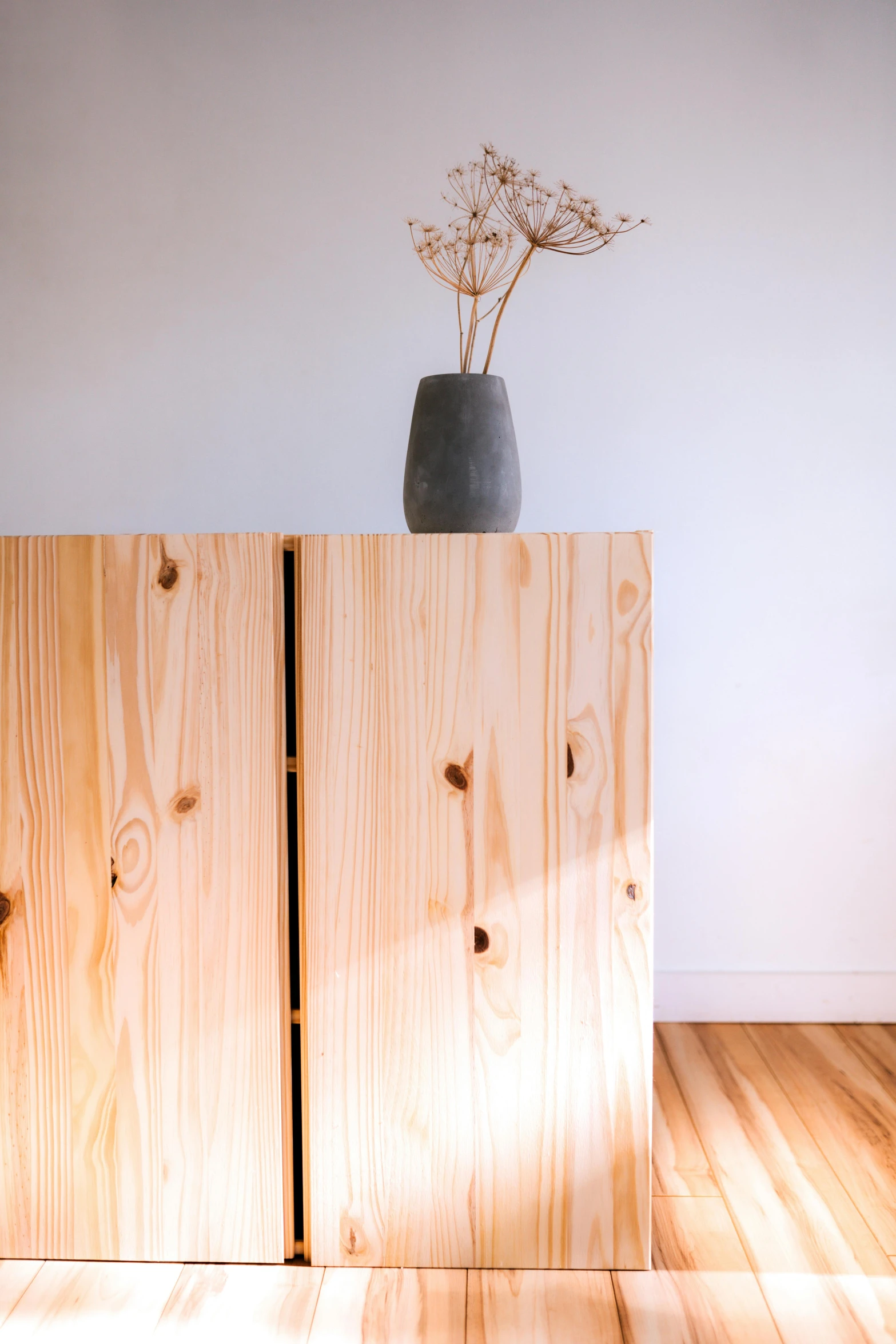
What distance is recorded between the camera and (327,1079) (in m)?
1.24

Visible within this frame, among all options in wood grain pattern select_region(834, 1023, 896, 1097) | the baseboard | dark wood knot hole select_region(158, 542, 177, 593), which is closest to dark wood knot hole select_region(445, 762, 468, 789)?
dark wood knot hole select_region(158, 542, 177, 593)

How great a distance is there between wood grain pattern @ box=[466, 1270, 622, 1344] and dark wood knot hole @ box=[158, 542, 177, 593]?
102 centimetres

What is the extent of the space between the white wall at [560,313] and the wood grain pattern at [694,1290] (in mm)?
768

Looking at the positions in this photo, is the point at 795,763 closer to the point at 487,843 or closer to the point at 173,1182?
the point at 487,843

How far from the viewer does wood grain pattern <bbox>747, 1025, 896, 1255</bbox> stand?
142 centimetres

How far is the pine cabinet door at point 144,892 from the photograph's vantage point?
1.21m

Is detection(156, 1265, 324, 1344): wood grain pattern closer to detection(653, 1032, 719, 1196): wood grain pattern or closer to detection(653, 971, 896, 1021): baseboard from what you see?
detection(653, 1032, 719, 1196): wood grain pattern

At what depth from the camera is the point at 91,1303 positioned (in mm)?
1195

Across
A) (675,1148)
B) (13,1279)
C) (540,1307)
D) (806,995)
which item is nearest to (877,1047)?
(806,995)

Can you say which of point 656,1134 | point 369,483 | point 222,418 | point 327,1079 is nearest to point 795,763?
point 656,1134

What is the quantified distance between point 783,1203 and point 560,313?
1.67 meters

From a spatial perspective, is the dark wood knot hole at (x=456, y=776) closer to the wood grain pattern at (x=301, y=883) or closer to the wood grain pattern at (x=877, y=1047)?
the wood grain pattern at (x=301, y=883)

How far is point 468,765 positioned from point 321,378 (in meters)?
1.06

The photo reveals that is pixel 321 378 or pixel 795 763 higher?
pixel 321 378
